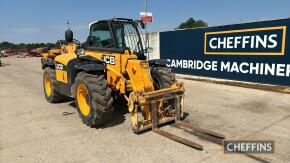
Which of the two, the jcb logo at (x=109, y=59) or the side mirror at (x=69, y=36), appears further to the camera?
the side mirror at (x=69, y=36)

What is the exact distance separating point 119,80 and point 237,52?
710 cm

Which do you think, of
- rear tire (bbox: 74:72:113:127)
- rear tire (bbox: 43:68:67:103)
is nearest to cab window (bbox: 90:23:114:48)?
rear tire (bbox: 74:72:113:127)

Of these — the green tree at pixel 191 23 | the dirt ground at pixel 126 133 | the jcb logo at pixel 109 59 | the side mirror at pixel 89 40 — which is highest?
the green tree at pixel 191 23

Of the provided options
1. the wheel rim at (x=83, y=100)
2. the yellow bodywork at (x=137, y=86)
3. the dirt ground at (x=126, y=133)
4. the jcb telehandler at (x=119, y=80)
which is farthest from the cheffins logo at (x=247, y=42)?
the wheel rim at (x=83, y=100)

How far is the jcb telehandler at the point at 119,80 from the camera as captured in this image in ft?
17.3

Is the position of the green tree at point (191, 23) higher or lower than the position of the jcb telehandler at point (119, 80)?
higher

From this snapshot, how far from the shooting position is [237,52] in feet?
36.4

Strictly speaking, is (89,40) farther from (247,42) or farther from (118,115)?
(247,42)

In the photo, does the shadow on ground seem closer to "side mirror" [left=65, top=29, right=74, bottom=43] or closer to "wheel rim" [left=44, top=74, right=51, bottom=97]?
"wheel rim" [left=44, top=74, right=51, bottom=97]

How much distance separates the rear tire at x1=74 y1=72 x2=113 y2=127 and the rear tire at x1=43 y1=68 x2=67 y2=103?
2.08 metres

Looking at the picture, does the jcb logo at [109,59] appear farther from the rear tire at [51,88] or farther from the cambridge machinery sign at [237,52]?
the cambridge machinery sign at [237,52]

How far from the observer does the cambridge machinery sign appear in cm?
980

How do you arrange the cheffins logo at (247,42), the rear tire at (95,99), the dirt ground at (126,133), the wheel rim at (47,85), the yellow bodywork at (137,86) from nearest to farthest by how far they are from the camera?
the dirt ground at (126,133)
the yellow bodywork at (137,86)
the rear tire at (95,99)
the wheel rim at (47,85)
the cheffins logo at (247,42)

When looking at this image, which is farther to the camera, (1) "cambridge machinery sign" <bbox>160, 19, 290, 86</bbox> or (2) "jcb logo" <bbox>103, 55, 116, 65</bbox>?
(1) "cambridge machinery sign" <bbox>160, 19, 290, 86</bbox>
